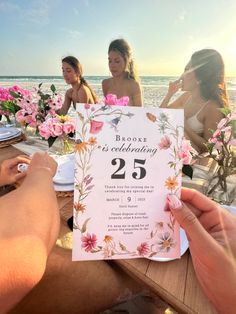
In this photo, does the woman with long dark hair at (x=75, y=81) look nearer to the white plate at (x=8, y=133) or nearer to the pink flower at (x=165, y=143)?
the white plate at (x=8, y=133)

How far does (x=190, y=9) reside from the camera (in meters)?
12.7

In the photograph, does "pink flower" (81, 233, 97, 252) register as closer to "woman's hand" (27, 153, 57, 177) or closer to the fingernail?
the fingernail

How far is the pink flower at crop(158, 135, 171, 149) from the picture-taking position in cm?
45

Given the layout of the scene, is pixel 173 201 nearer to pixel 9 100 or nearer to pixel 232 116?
pixel 232 116

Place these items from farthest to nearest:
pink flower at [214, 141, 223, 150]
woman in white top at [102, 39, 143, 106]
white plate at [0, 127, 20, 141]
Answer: woman in white top at [102, 39, 143, 106] → white plate at [0, 127, 20, 141] → pink flower at [214, 141, 223, 150]

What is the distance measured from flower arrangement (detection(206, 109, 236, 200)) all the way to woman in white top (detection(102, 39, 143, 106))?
2.17 metres

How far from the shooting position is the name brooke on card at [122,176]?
433 millimetres

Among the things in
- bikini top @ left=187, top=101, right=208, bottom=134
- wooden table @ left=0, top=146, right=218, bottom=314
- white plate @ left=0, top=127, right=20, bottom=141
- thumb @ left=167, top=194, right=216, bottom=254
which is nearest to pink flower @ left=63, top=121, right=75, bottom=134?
white plate @ left=0, top=127, right=20, bottom=141

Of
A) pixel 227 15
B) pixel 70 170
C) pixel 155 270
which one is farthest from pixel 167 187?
pixel 227 15

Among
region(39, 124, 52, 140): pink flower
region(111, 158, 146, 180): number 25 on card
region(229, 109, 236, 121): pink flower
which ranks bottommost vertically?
region(39, 124, 52, 140): pink flower

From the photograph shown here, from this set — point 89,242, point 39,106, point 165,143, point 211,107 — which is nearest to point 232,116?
point 165,143

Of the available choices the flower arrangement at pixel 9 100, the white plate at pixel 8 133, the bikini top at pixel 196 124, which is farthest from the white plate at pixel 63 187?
the bikini top at pixel 196 124

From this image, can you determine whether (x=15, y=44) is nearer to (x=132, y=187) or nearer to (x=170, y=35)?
(x=170, y=35)

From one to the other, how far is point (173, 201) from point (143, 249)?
4.3 inches
